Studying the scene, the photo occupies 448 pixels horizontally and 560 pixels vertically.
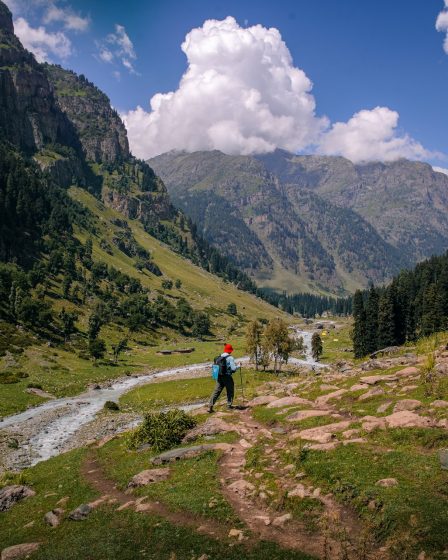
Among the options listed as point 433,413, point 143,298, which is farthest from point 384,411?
point 143,298

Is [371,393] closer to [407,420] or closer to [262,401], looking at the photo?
[407,420]

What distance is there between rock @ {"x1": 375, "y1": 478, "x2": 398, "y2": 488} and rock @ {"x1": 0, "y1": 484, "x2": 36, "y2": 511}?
16.9 metres

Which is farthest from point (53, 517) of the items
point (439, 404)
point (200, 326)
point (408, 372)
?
point (200, 326)

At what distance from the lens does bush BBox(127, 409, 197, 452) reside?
77.7 ft

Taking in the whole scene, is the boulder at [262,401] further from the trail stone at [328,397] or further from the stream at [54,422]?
the stream at [54,422]

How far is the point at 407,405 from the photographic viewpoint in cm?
2127

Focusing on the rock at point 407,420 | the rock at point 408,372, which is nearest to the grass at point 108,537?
the rock at point 407,420

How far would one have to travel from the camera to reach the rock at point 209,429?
23953mm

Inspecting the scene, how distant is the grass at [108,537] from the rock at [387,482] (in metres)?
4.31

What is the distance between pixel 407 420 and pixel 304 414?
6.65 meters

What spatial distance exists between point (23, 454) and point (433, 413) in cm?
3050

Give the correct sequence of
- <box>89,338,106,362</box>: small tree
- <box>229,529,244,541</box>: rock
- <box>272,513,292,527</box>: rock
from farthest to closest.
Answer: <box>89,338,106,362</box>: small tree, <box>272,513,292,527</box>: rock, <box>229,529,244,541</box>: rock

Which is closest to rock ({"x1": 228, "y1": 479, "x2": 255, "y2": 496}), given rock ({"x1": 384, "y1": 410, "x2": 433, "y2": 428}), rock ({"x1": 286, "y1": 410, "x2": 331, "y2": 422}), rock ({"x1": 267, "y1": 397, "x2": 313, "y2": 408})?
rock ({"x1": 384, "y1": 410, "x2": 433, "y2": 428})

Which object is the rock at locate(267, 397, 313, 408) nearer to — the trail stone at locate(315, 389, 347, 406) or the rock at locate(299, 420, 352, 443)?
the trail stone at locate(315, 389, 347, 406)
